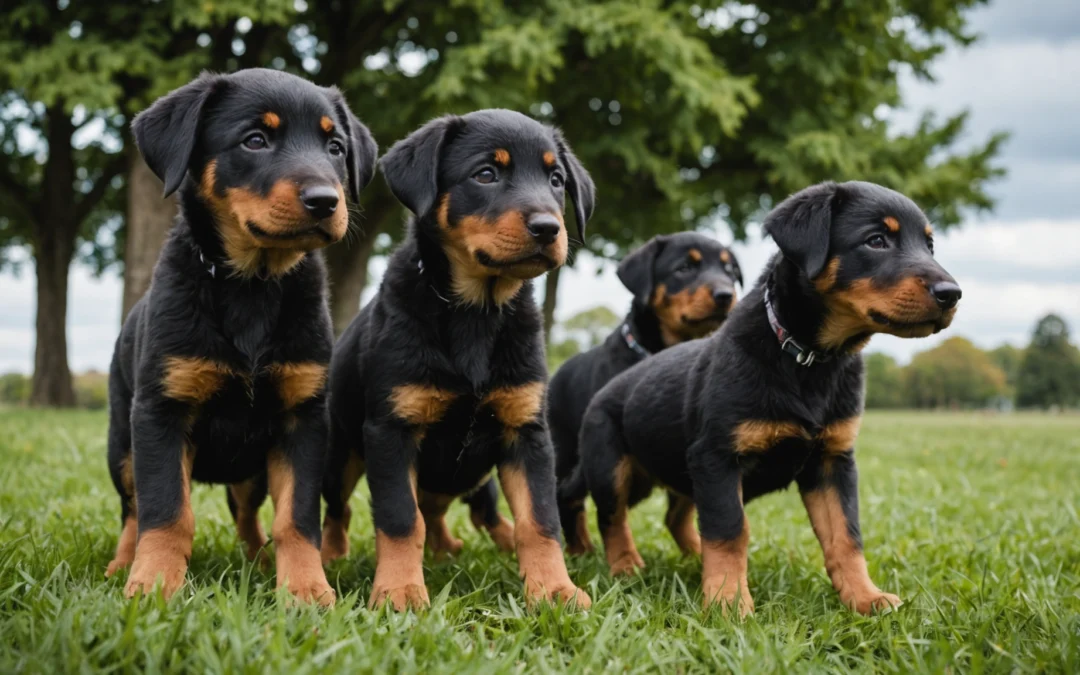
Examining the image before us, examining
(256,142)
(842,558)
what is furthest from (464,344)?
(842,558)

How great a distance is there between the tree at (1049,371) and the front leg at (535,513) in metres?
70.5

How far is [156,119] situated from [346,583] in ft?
6.15

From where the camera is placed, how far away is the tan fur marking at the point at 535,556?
319 cm

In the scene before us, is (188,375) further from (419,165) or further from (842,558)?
(842,558)

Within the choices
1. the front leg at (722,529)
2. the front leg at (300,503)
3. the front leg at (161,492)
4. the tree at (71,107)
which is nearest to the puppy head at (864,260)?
the front leg at (722,529)

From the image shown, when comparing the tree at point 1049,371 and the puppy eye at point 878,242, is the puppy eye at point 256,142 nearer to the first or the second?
the puppy eye at point 878,242

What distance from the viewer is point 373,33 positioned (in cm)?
1297

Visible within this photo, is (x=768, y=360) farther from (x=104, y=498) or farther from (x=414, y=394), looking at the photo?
(x=104, y=498)

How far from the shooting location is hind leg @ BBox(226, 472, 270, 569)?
3891mm

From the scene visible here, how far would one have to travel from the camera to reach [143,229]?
11.5 m

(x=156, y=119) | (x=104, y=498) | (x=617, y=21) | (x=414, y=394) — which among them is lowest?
(x=104, y=498)

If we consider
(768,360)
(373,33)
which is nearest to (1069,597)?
(768,360)

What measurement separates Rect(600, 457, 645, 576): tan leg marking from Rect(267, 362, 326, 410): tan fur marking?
64.6 inches

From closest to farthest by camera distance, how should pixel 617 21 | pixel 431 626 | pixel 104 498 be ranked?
pixel 431 626, pixel 104 498, pixel 617 21
